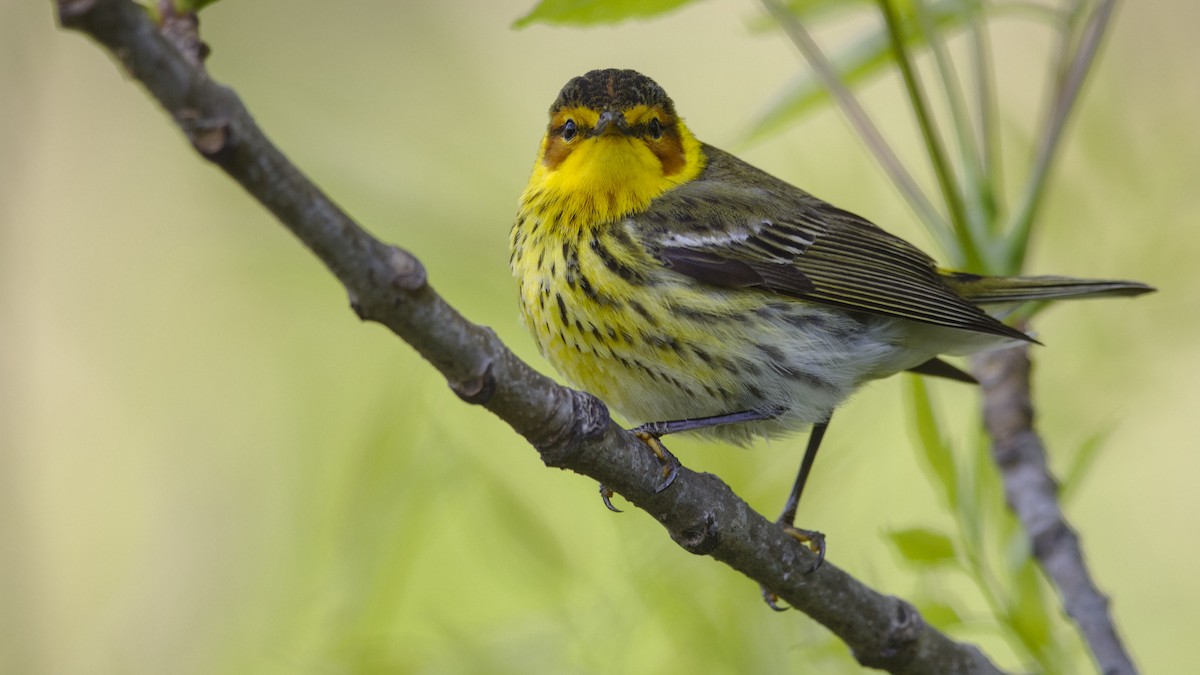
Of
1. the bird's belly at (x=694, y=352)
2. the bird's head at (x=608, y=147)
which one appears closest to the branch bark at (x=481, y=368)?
the bird's belly at (x=694, y=352)

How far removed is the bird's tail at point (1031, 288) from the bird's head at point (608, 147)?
91cm

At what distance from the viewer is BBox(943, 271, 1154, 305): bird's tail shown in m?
3.27

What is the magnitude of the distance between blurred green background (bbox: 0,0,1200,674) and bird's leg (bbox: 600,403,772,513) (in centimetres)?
13

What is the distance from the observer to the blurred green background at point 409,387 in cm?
228

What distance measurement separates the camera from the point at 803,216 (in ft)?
12.7

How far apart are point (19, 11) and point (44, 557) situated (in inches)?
53.9

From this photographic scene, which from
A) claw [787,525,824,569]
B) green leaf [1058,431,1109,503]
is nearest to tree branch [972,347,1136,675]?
green leaf [1058,431,1109,503]

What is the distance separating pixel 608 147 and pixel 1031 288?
Answer: 1.25 m

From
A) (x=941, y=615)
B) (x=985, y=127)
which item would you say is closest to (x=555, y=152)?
(x=985, y=127)

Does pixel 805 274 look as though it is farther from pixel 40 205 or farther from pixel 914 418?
pixel 40 205

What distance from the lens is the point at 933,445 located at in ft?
8.18

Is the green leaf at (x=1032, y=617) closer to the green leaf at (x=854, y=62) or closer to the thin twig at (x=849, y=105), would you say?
the thin twig at (x=849, y=105)

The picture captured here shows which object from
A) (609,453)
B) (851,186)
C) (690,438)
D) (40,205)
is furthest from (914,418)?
(40,205)

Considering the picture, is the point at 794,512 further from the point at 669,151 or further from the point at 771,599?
the point at 669,151
